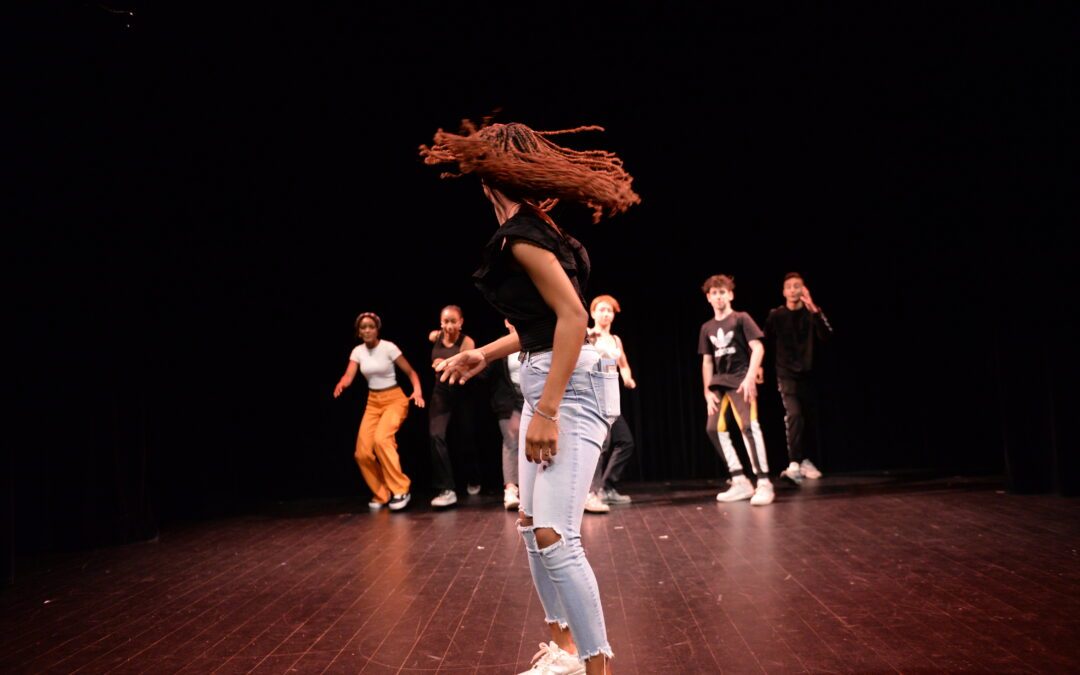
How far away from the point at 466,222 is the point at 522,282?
6.43 meters

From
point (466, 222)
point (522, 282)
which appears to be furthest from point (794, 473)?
point (522, 282)

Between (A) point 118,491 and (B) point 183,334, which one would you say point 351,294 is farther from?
(A) point 118,491

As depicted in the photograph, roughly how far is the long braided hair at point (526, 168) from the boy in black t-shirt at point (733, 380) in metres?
4.06

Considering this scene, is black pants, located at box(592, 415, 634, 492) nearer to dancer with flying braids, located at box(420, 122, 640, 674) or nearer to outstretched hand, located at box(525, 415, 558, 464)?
dancer with flying braids, located at box(420, 122, 640, 674)

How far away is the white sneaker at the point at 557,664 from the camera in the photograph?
2152mm

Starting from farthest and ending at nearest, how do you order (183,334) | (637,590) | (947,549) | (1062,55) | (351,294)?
1. (351,294)
2. (183,334)
3. (1062,55)
4. (947,549)
5. (637,590)

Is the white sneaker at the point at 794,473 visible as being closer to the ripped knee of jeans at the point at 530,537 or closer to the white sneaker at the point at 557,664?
the white sneaker at the point at 557,664

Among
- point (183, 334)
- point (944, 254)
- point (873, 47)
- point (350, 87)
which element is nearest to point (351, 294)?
point (183, 334)

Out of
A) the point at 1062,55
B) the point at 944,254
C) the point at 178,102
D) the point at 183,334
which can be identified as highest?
the point at 178,102

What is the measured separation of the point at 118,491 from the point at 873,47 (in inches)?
256

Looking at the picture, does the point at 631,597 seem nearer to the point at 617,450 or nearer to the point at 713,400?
the point at 617,450

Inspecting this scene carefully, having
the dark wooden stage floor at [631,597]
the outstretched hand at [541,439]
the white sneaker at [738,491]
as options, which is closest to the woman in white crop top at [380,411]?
the dark wooden stage floor at [631,597]

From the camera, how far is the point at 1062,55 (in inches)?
204

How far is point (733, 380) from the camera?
6.22 meters
